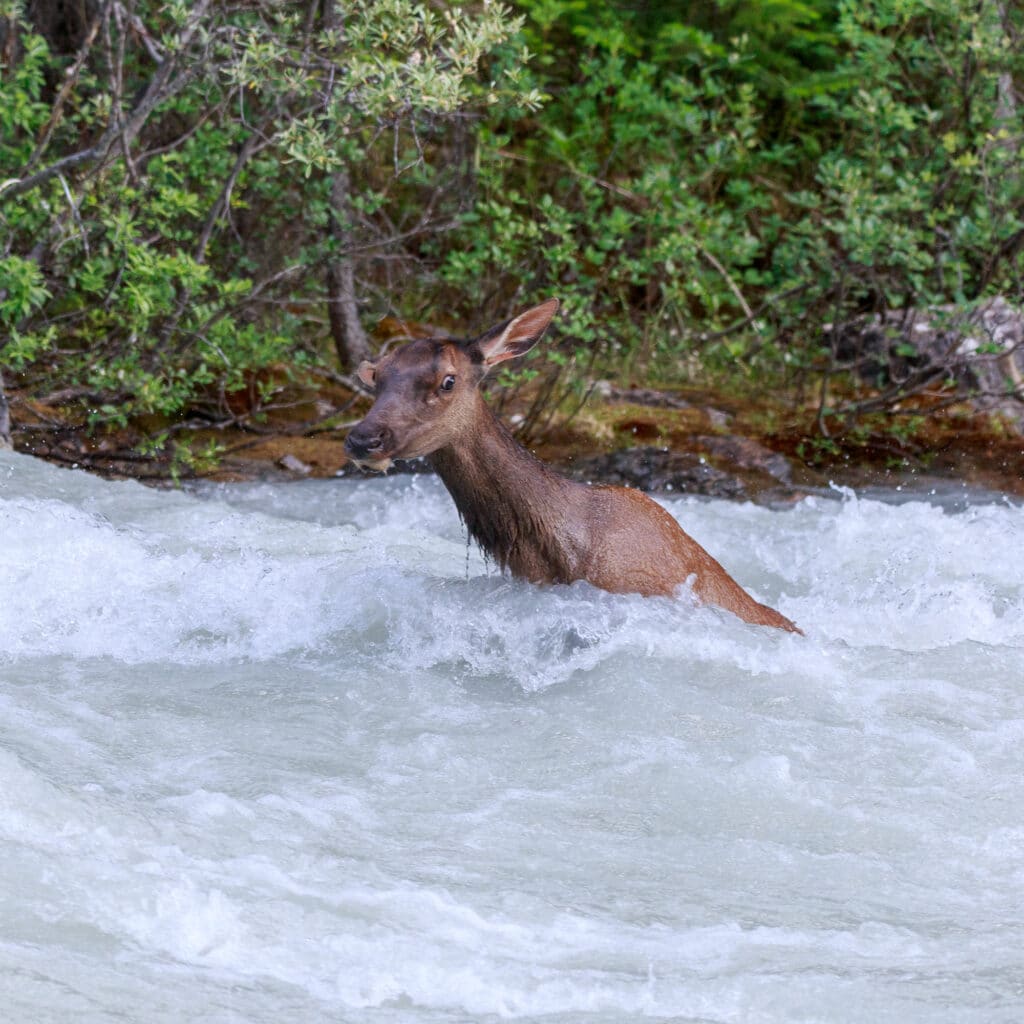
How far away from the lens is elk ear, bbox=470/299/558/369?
636cm

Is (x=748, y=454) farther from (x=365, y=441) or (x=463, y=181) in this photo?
(x=365, y=441)

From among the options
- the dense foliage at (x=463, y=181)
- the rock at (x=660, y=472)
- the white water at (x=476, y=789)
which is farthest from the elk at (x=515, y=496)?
the rock at (x=660, y=472)

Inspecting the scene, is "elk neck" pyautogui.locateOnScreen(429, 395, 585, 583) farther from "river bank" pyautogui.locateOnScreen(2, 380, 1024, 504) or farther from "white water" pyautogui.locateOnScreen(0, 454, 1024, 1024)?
"river bank" pyautogui.locateOnScreen(2, 380, 1024, 504)

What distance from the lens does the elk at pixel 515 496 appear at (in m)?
6.24

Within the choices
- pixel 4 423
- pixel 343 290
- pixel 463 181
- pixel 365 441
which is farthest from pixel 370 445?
pixel 463 181

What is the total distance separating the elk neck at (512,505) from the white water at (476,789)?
0.14m

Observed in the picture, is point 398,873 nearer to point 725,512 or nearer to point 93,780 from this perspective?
point 93,780

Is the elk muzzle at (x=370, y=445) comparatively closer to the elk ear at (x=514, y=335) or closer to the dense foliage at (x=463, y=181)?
the elk ear at (x=514, y=335)

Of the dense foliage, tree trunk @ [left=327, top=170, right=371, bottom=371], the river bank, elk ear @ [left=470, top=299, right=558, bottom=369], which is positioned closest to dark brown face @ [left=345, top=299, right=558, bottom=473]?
elk ear @ [left=470, top=299, right=558, bottom=369]

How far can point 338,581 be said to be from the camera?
7012 millimetres

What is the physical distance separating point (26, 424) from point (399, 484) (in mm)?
2520

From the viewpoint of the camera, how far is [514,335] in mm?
6441

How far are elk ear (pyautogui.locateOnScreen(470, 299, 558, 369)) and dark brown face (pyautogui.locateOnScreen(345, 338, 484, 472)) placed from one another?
0.20 feet

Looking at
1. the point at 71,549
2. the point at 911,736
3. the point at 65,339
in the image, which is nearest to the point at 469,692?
the point at 911,736
